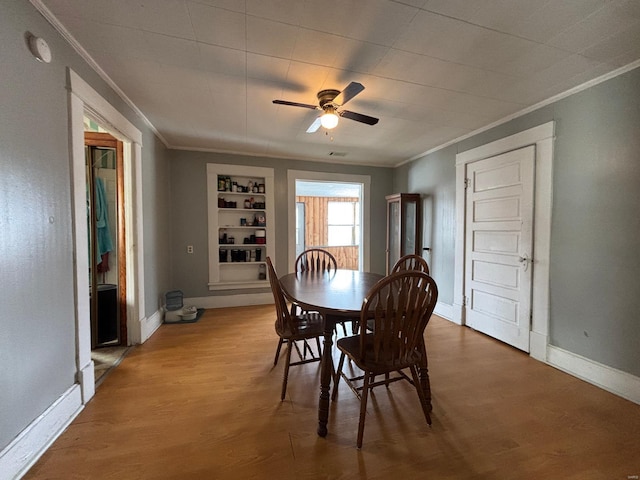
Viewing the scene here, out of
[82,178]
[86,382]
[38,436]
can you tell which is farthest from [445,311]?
[82,178]

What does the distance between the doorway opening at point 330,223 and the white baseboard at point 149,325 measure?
14.8 ft

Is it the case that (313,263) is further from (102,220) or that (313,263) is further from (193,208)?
(102,220)

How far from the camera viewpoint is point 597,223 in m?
2.12

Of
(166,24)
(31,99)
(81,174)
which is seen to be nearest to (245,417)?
(81,174)

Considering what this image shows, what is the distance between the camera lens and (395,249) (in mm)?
4410

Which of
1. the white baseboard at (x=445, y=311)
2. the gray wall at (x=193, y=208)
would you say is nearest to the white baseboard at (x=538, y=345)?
the white baseboard at (x=445, y=311)

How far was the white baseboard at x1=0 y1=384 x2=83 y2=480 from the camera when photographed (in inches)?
49.2

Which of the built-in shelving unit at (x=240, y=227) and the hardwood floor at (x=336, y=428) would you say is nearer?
the hardwood floor at (x=336, y=428)

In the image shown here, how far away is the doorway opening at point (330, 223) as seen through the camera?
757cm

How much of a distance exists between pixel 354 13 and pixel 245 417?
2413 mm

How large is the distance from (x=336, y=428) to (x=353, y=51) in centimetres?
233

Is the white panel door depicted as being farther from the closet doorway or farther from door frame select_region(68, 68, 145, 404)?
the closet doorway

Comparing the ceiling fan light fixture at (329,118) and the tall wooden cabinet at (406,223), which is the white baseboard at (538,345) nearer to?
the tall wooden cabinet at (406,223)

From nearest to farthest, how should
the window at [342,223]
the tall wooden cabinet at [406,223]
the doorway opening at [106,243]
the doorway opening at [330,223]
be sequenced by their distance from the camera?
1. the doorway opening at [106,243]
2. the tall wooden cabinet at [406,223]
3. the doorway opening at [330,223]
4. the window at [342,223]
